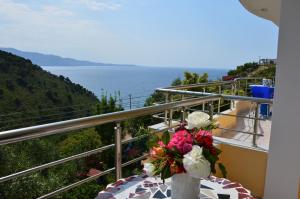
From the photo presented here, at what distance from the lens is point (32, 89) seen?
1623 centimetres

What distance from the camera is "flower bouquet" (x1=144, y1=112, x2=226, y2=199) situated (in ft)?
3.26

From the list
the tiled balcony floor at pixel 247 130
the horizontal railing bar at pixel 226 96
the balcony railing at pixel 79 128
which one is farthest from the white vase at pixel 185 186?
the tiled balcony floor at pixel 247 130

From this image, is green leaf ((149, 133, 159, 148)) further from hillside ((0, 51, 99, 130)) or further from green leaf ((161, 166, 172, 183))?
hillside ((0, 51, 99, 130))

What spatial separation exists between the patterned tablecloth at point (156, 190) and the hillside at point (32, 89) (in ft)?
42.7

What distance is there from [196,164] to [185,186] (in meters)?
0.20

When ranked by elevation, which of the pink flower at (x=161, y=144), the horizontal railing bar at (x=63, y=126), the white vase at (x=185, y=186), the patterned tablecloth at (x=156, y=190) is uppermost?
the pink flower at (x=161, y=144)

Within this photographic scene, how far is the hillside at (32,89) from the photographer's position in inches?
571

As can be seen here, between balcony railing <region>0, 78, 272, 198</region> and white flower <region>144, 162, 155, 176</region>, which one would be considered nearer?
white flower <region>144, 162, 155, 176</region>

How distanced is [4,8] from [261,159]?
1766 centimetres

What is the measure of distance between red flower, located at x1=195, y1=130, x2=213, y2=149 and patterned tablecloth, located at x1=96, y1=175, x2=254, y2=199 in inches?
17.6

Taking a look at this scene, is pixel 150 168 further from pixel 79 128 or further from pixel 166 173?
pixel 79 128

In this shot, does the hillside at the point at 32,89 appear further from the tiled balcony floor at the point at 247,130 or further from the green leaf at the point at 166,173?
the green leaf at the point at 166,173

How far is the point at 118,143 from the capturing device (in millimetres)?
2086

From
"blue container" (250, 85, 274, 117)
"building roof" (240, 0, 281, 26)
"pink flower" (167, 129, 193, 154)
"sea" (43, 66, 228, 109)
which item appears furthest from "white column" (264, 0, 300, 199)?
"blue container" (250, 85, 274, 117)
